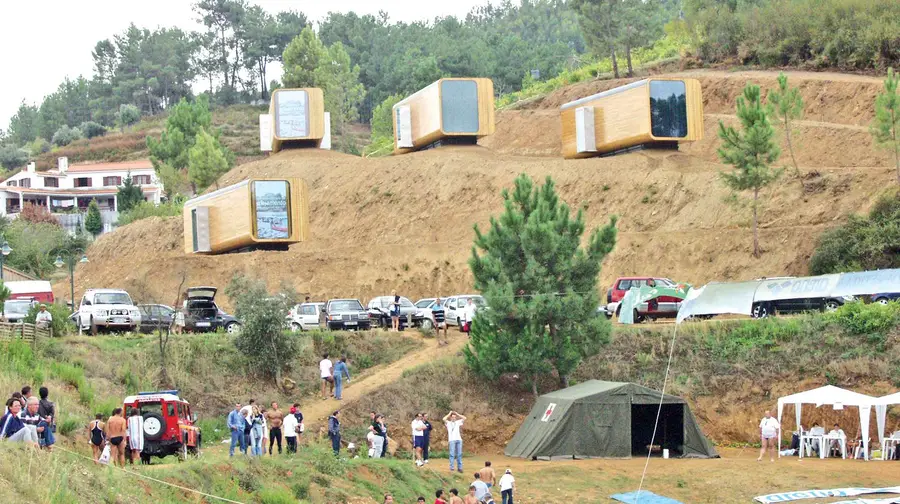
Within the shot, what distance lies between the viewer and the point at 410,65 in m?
143

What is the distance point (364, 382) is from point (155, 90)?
415 ft

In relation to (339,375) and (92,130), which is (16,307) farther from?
(92,130)

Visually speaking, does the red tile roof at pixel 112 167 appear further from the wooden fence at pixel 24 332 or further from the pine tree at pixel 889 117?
the wooden fence at pixel 24 332

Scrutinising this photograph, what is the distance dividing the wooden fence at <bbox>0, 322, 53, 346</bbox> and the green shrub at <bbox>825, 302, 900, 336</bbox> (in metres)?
22.9

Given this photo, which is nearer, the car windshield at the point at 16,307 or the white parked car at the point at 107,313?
the car windshield at the point at 16,307

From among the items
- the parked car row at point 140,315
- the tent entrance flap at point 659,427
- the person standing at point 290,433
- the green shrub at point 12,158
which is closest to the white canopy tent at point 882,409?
the tent entrance flap at point 659,427

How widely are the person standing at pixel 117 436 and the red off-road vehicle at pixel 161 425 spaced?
1.67 metres

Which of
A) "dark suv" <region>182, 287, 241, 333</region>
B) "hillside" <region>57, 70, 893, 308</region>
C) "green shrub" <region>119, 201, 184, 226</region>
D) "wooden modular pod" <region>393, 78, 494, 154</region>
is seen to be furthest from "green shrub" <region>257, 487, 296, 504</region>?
"green shrub" <region>119, 201, 184, 226</region>

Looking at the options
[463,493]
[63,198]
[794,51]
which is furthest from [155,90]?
[463,493]

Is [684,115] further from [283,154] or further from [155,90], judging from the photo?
[155,90]

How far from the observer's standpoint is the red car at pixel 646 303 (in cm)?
4366

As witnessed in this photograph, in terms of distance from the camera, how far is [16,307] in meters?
42.5

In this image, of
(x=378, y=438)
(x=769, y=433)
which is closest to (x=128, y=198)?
(x=378, y=438)

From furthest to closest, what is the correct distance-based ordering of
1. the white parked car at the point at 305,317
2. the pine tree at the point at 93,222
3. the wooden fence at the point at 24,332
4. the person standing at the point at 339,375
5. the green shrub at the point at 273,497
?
the pine tree at the point at 93,222, the white parked car at the point at 305,317, the person standing at the point at 339,375, the wooden fence at the point at 24,332, the green shrub at the point at 273,497
